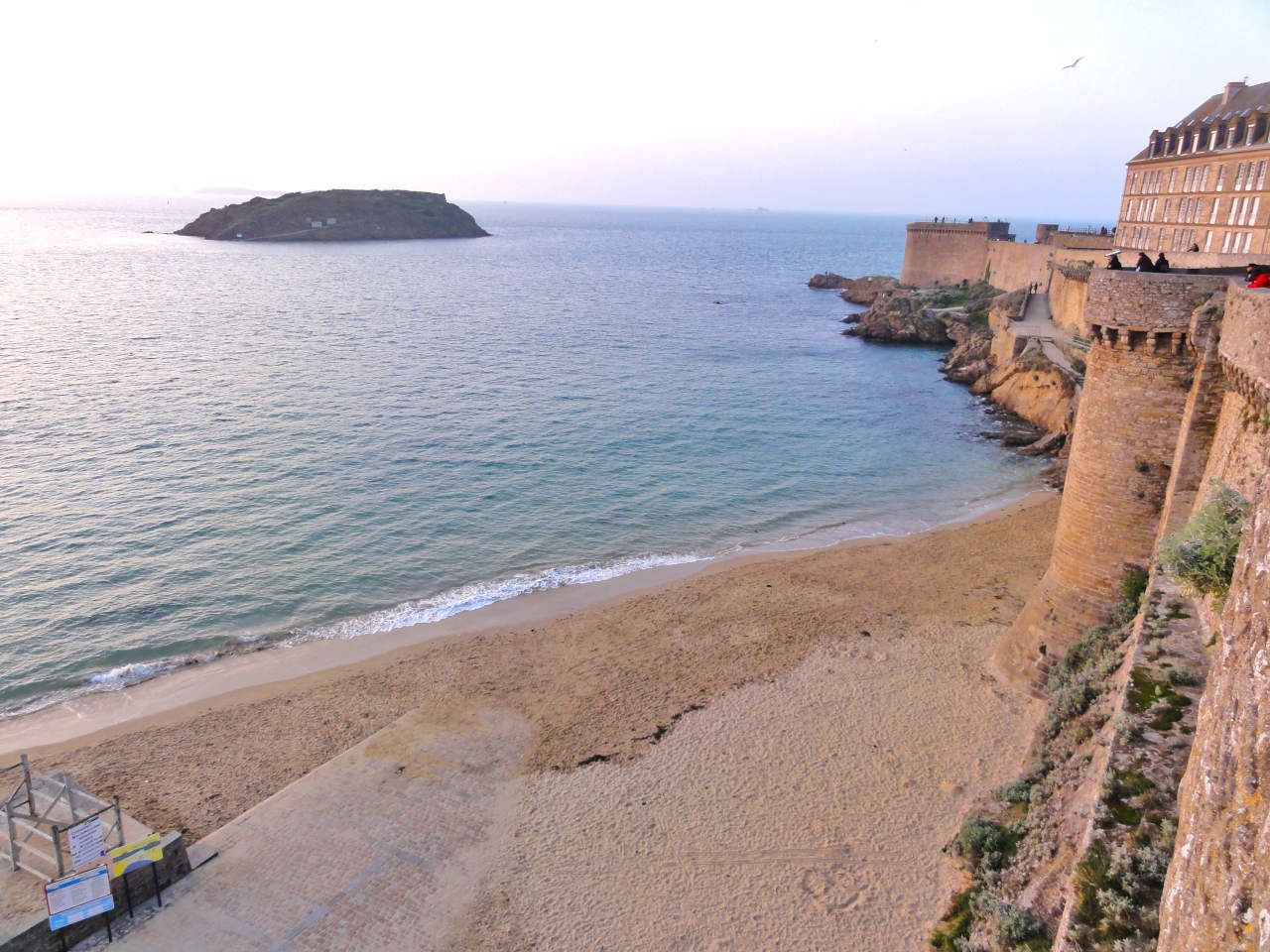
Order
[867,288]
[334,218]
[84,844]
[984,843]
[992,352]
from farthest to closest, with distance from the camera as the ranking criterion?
1. [334,218]
2. [867,288]
3. [992,352]
4. [984,843]
5. [84,844]

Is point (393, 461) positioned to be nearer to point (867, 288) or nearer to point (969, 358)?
point (969, 358)

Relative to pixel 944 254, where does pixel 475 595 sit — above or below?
below

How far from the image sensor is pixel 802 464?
3350cm

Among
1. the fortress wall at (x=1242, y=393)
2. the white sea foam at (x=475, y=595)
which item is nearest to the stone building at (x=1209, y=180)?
the fortress wall at (x=1242, y=393)

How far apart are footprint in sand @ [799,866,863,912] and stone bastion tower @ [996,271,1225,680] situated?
20.3ft

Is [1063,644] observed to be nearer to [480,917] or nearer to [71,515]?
[480,917]

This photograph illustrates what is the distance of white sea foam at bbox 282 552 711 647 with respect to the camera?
20.4 m

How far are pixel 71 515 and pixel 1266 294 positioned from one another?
3113 centimetres

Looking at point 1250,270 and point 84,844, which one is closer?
point 84,844

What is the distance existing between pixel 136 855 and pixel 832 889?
10087 mm

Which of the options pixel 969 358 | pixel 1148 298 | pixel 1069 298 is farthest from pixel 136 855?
pixel 969 358

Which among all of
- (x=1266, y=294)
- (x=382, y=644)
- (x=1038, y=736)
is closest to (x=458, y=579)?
(x=382, y=644)

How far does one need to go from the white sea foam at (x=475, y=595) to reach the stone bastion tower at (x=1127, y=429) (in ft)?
39.7

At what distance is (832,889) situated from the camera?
38.3 feet
